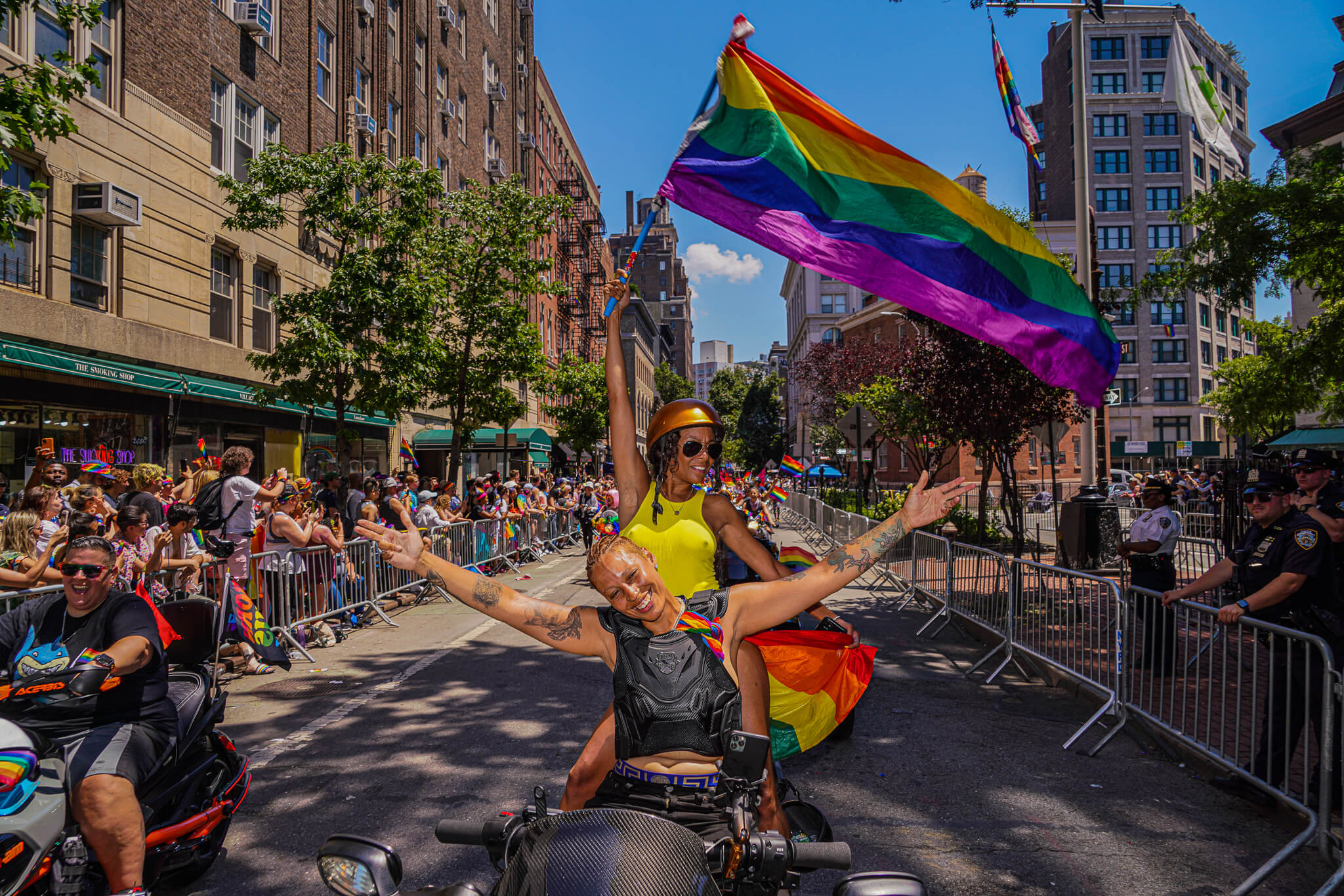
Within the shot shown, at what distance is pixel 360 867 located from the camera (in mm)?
1821

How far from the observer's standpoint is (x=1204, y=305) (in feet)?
217

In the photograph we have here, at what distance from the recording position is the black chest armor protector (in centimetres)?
237

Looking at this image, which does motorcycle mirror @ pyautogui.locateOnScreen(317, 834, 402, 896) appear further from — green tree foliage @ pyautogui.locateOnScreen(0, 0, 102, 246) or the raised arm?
green tree foliage @ pyautogui.locateOnScreen(0, 0, 102, 246)

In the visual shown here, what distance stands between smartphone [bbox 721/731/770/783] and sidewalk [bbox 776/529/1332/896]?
2.05 m

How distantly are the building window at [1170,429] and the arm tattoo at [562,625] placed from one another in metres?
73.6


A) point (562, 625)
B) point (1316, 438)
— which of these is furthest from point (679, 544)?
point (1316, 438)

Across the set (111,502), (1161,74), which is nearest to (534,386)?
(111,502)

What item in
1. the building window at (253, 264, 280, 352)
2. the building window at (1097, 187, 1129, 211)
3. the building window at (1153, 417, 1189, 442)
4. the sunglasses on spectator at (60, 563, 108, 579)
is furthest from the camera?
the building window at (1153, 417, 1189, 442)

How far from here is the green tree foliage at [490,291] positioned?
20328 mm

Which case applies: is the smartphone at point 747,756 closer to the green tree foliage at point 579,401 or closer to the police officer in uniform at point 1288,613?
the police officer in uniform at point 1288,613

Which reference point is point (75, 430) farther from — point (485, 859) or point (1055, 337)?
point (1055, 337)

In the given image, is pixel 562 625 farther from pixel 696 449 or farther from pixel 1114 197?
pixel 1114 197

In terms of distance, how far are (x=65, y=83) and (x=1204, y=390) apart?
74.7 m

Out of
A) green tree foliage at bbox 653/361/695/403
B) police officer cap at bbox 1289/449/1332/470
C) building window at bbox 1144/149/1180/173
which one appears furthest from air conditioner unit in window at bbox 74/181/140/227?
green tree foliage at bbox 653/361/695/403
